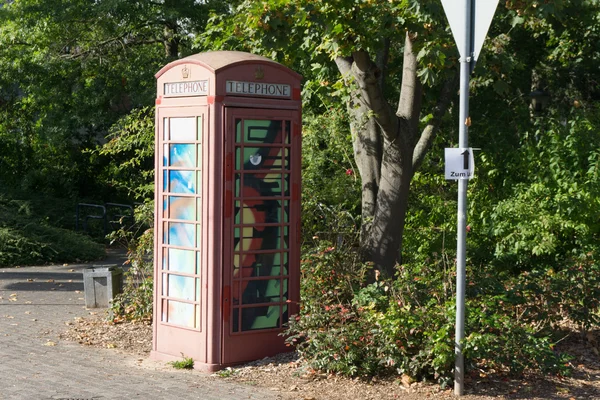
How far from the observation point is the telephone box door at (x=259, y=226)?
7.95 m

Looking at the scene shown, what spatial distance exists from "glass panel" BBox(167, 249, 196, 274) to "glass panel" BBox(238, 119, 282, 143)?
47.0 inches

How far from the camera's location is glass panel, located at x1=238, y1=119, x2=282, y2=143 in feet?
26.2

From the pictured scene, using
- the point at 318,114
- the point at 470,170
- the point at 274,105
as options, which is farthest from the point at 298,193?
the point at 318,114

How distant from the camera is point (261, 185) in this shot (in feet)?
26.7

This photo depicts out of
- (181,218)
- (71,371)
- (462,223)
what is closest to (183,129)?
(181,218)

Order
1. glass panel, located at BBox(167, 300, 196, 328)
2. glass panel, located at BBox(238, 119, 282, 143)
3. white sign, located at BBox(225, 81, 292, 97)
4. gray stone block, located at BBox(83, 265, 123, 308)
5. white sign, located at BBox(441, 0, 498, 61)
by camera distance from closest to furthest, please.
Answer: white sign, located at BBox(441, 0, 498, 61) → white sign, located at BBox(225, 81, 292, 97) → glass panel, located at BBox(238, 119, 282, 143) → glass panel, located at BBox(167, 300, 196, 328) → gray stone block, located at BBox(83, 265, 123, 308)

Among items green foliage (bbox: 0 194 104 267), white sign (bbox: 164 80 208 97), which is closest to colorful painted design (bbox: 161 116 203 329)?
white sign (bbox: 164 80 208 97)

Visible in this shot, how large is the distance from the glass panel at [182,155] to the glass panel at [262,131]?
52 cm

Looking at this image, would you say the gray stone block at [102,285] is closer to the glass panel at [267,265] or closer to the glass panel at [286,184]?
the glass panel at [267,265]

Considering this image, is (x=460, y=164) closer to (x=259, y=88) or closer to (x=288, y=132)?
(x=288, y=132)

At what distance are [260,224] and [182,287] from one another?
97cm

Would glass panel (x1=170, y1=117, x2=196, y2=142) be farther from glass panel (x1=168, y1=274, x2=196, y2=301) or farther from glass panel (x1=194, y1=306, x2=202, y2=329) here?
glass panel (x1=194, y1=306, x2=202, y2=329)

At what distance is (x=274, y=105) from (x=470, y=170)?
212 centimetres

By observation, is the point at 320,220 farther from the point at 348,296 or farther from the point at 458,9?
the point at 458,9
